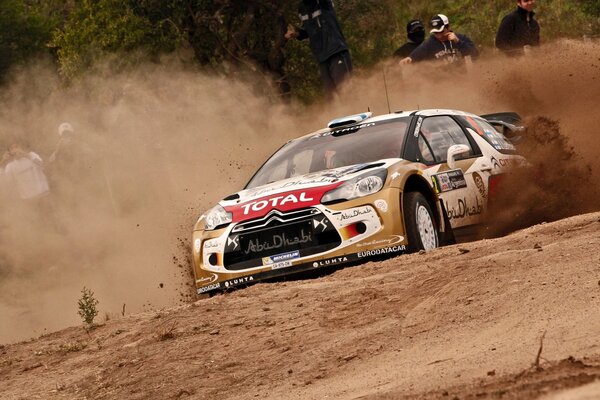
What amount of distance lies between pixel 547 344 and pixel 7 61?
67.0ft

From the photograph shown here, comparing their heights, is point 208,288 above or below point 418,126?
below

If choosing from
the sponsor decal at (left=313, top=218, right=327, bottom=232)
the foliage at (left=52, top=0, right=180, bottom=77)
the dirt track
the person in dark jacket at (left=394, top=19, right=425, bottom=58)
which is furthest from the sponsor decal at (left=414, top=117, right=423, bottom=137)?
the foliage at (left=52, top=0, right=180, bottom=77)

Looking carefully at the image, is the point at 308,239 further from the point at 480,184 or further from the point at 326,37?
the point at 326,37

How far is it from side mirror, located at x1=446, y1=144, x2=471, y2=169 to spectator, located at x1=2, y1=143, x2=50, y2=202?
8.59m

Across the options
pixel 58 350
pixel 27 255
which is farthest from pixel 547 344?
pixel 27 255

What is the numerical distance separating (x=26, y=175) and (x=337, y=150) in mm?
8160

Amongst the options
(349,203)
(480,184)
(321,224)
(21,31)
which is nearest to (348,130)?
(480,184)

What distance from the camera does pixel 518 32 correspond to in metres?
18.8

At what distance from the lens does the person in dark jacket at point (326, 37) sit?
1858cm

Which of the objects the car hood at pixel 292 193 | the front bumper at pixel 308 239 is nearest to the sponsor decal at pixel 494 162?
the car hood at pixel 292 193

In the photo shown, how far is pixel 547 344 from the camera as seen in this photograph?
20.1 ft

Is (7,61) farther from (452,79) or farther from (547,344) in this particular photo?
(547,344)

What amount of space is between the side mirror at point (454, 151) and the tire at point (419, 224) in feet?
2.39

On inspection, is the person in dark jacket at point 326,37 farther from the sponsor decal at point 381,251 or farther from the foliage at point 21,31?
the sponsor decal at point 381,251
